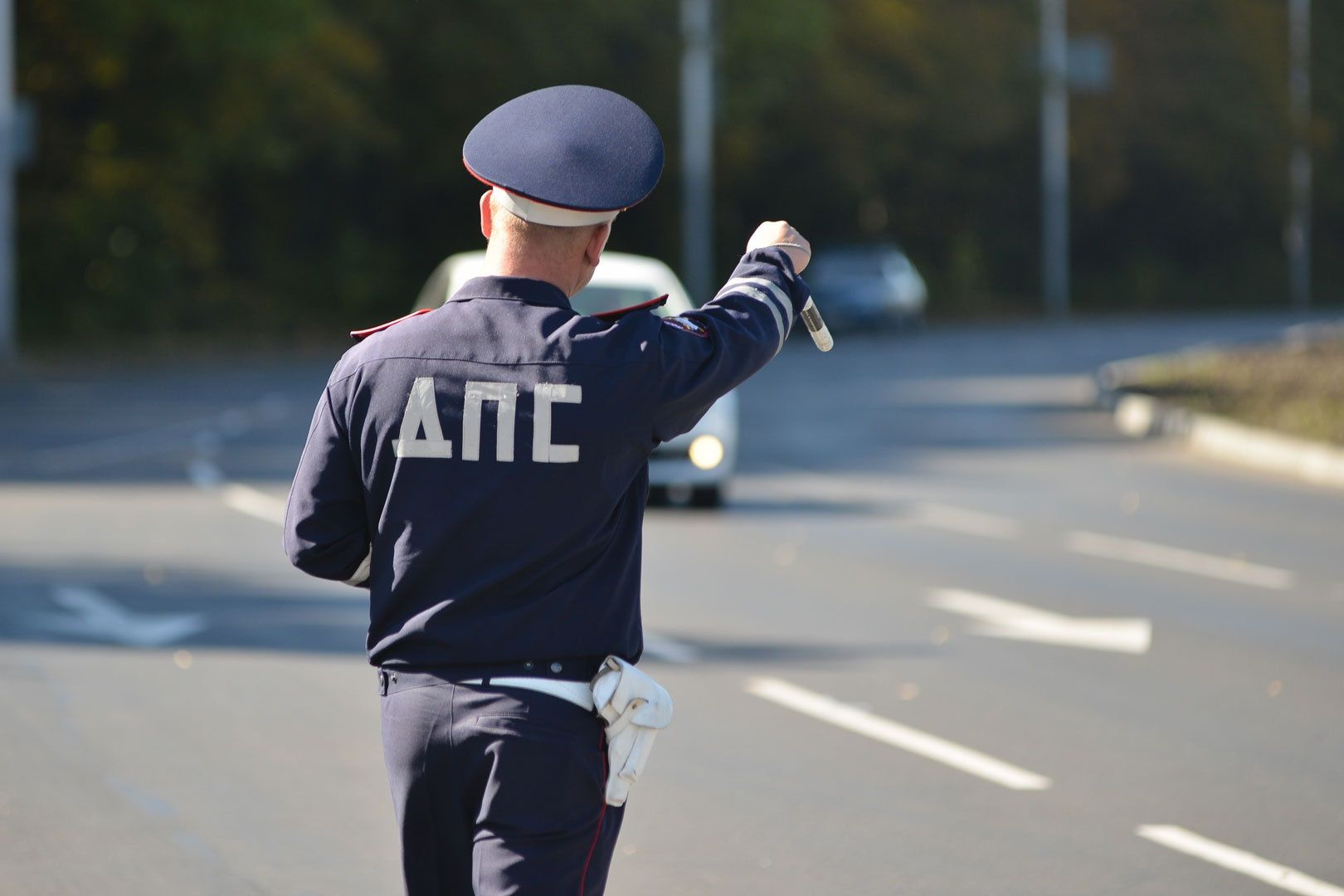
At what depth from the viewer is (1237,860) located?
594cm

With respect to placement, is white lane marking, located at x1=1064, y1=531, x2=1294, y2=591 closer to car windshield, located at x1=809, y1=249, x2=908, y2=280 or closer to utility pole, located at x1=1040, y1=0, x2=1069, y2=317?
car windshield, located at x1=809, y1=249, x2=908, y2=280

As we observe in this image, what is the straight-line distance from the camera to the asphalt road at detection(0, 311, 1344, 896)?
236 inches

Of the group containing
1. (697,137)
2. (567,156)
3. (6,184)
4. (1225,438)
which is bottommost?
(1225,438)

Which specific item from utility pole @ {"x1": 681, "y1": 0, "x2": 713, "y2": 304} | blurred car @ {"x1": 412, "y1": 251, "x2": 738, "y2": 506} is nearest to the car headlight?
blurred car @ {"x1": 412, "y1": 251, "x2": 738, "y2": 506}

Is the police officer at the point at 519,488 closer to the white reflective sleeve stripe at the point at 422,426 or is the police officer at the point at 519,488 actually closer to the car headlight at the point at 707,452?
the white reflective sleeve stripe at the point at 422,426

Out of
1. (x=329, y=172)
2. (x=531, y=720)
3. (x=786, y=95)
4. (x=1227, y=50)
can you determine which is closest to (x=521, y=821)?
(x=531, y=720)

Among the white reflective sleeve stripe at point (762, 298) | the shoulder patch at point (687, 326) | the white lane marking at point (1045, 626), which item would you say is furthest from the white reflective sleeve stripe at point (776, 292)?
the white lane marking at point (1045, 626)

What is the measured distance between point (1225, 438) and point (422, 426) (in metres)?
16.9

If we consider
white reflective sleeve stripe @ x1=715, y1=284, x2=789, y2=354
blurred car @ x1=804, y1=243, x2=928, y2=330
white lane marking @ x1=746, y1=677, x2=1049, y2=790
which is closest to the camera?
white reflective sleeve stripe @ x1=715, y1=284, x2=789, y2=354

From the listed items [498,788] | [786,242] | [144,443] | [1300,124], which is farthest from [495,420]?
[1300,124]

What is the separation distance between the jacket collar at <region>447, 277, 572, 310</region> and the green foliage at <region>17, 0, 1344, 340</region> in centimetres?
3223

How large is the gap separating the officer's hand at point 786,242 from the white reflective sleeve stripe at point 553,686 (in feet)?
2.61

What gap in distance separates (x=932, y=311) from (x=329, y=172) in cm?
1700

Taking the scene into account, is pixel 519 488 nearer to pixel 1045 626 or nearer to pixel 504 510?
pixel 504 510
